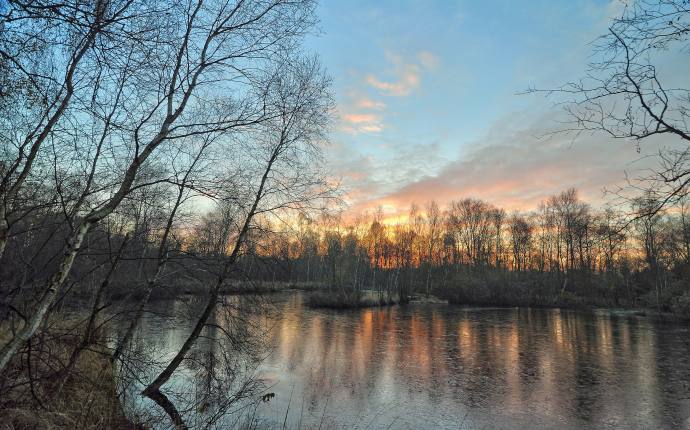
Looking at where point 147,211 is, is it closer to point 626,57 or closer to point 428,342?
point 626,57

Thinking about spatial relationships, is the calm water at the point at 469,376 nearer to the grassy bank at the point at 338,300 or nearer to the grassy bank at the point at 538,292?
the grassy bank at the point at 338,300

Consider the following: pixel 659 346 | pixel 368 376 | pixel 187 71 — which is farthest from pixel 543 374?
pixel 187 71

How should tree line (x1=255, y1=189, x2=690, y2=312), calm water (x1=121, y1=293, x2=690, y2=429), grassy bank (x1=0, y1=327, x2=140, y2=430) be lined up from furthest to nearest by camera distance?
tree line (x1=255, y1=189, x2=690, y2=312), calm water (x1=121, y1=293, x2=690, y2=429), grassy bank (x1=0, y1=327, x2=140, y2=430)

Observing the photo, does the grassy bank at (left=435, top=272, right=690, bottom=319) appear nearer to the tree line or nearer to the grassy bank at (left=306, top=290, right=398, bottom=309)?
the tree line

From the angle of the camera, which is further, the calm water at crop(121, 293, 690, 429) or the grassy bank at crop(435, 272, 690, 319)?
the grassy bank at crop(435, 272, 690, 319)

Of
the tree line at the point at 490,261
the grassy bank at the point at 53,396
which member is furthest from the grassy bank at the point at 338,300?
the grassy bank at the point at 53,396

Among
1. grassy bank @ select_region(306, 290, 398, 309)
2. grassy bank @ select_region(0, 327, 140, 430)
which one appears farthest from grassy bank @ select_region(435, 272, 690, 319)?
grassy bank @ select_region(0, 327, 140, 430)

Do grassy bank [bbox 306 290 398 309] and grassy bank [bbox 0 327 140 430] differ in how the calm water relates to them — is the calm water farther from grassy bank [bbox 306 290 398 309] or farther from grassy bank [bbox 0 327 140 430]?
grassy bank [bbox 306 290 398 309]

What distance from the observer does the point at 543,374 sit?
1405 centimetres

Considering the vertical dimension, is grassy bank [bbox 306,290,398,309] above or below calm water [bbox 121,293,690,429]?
above

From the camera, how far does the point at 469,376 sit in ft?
44.8

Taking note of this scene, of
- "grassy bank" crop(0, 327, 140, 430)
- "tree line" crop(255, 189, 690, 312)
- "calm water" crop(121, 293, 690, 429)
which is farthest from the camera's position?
Answer: "tree line" crop(255, 189, 690, 312)

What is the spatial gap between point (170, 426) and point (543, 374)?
12041 mm

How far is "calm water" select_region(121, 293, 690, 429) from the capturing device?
9.84 meters
